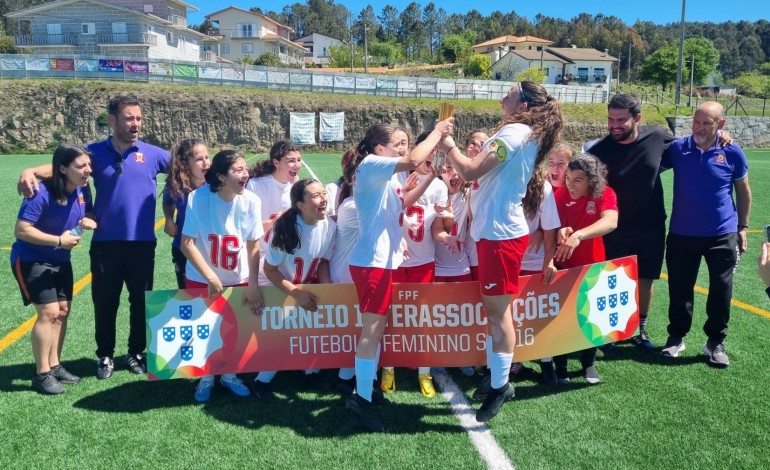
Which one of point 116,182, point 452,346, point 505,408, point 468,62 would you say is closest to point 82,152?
point 116,182

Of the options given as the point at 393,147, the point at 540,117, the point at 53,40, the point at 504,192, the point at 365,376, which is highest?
the point at 53,40

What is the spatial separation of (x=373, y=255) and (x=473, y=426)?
1273 mm

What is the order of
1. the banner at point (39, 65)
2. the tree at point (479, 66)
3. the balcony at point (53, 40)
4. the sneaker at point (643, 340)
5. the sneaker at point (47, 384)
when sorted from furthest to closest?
1. the tree at point (479, 66)
2. the balcony at point (53, 40)
3. the banner at point (39, 65)
4. the sneaker at point (643, 340)
5. the sneaker at point (47, 384)

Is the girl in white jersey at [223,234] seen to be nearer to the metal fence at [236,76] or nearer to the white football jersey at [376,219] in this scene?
the white football jersey at [376,219]

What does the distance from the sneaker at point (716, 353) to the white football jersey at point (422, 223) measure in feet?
8.04

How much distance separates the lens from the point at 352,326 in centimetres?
427

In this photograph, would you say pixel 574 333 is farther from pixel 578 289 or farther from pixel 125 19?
pixel 125 19

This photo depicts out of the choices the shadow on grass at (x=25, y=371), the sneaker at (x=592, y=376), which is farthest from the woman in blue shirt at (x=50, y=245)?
the sneaker at (x=592, y=376)

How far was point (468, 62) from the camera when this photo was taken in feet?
240

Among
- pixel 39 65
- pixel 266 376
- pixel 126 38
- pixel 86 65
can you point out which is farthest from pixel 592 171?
pixel 126 38

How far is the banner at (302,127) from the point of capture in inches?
1382

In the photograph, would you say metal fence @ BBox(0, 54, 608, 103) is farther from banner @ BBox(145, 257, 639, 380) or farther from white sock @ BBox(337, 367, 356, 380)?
white sock @ BBox(337, 367, 356, 380)

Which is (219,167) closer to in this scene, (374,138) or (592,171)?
(374,138)

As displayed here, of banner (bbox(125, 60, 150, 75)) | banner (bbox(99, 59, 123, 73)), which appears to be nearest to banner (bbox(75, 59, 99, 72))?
banner (bbox(99, 59, 123, 73))
